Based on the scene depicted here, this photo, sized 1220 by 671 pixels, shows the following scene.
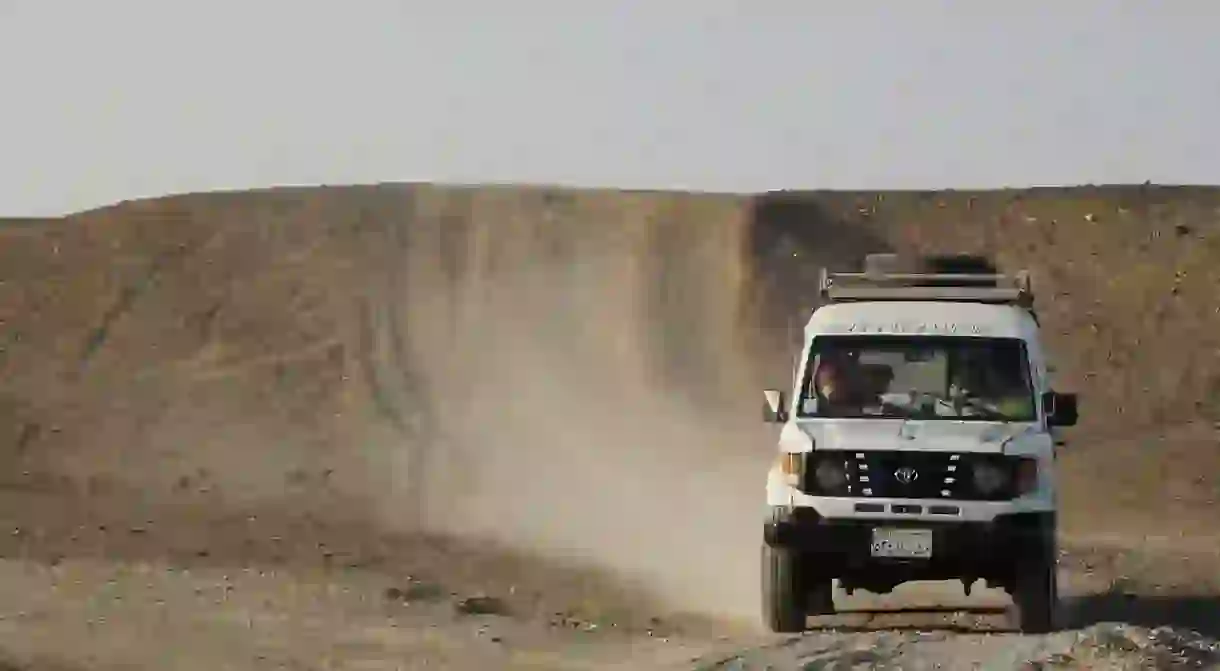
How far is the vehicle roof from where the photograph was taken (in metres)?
14.1

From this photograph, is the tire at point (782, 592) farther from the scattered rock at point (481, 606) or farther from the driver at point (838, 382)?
the scattered rock at point (481, 606)

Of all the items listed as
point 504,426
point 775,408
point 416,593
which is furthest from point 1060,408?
point 504,426

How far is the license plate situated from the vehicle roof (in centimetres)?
154

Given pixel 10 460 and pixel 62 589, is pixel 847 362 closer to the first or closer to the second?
pixel 62 589

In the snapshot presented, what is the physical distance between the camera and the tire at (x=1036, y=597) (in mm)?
13172

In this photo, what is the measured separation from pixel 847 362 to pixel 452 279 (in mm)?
38947

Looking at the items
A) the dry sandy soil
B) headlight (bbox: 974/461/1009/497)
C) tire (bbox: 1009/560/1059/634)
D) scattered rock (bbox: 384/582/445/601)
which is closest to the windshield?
headlight (bbox: 974/461/1009/497)

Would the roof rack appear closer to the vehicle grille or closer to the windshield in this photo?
the windshield

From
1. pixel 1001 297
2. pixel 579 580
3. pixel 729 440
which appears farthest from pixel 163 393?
pixel 1001 297

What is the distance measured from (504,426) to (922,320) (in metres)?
21.8

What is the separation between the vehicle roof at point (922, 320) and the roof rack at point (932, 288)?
248mm

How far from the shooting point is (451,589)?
55.6ft

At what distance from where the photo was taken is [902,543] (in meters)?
13.1

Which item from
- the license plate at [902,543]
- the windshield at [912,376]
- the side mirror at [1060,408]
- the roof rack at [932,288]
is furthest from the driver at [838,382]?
the side mirror at [1060,408]
